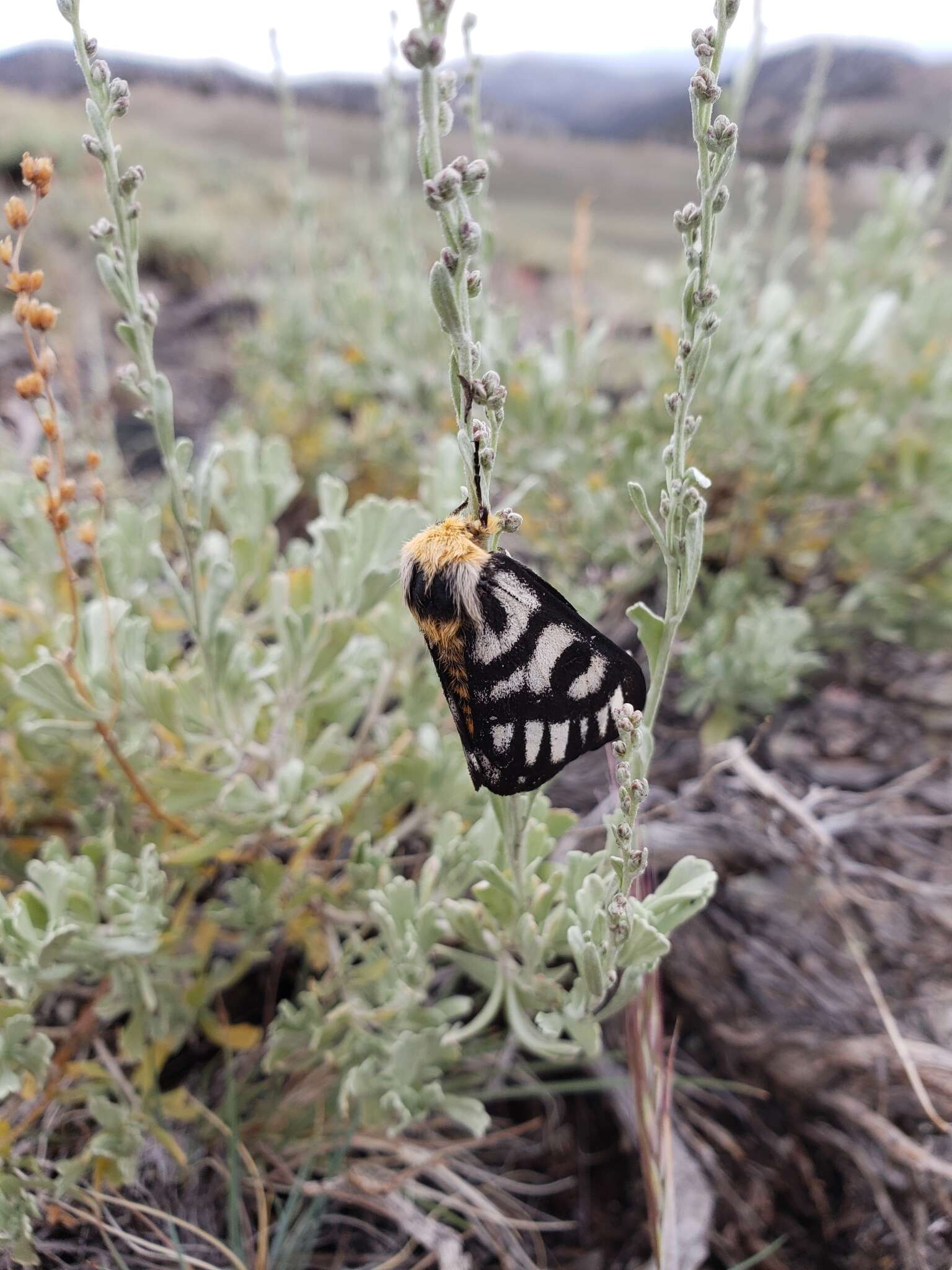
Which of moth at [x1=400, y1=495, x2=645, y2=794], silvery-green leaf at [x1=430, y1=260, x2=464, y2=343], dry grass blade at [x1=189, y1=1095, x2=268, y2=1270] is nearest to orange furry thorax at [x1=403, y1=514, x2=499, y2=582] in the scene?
moth at [x1=400, y1=495, x2=645, y2=794]

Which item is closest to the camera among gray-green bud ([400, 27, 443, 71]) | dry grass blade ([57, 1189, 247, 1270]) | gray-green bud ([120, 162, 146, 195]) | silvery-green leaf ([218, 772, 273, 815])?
gray-green bud ([400, 27, 443, 71])

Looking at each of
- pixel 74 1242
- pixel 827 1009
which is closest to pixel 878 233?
pixel 827 1009

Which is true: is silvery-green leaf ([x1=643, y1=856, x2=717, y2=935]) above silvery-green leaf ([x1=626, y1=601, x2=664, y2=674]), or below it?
below

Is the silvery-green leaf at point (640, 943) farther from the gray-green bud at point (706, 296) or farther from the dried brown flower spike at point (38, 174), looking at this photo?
the dried brown flower spike at point (38, 174)

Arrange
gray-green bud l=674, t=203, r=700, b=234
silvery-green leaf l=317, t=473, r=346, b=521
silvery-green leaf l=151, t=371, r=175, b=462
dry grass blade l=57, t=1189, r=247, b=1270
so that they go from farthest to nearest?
silvery-green leaf l=317, t=473, r=346, b=521 < dry grass blade l=57, t=1189, r=247, b=1270 < silvery-green leaf l=151, t=371, r=175, b=462 < gray-green bud l=674, t=203, r=700, b=234

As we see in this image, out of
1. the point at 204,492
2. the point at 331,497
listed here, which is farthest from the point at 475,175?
the point at 331,497

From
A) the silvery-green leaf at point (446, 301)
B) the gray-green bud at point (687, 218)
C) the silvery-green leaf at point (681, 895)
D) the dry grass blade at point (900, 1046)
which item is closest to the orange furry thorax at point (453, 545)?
the silvery-green leaf at point (446, 301)

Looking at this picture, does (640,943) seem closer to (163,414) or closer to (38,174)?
(163,414)

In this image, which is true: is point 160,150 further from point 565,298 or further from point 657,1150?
point 657,1150

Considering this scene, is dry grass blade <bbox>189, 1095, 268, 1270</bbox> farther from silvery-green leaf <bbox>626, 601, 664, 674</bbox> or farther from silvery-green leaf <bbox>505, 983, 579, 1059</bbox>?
silvery-green leaf <bbox>626, 601, 664, 674</bbox>
